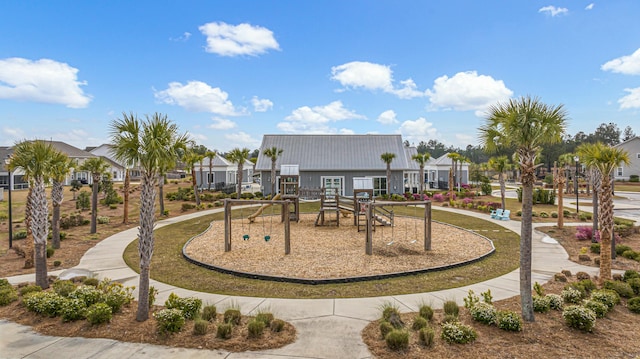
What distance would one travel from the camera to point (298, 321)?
23.2 ft

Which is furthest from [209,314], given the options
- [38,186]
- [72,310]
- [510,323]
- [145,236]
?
[38,186]

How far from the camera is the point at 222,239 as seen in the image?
15906 mm

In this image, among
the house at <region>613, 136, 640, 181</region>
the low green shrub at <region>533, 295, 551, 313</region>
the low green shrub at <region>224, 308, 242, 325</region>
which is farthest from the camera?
the house at <region>613, 136, 640, 181</region>

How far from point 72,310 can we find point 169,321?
2.47 meters

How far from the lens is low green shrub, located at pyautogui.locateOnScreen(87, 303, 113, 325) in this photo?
673cm

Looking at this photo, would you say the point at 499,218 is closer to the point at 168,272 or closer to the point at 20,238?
the point at 168,272

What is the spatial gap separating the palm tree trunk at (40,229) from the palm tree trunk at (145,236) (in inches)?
166

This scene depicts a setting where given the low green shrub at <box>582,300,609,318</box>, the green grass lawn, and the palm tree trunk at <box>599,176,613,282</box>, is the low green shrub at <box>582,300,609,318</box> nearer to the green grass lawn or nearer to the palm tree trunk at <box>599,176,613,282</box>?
the palm tree trunk at <box>599,176,613,282</box>

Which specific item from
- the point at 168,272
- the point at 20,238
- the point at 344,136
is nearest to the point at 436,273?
the point at 168,272

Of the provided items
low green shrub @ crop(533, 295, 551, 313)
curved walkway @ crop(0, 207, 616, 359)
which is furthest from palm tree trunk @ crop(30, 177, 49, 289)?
low green shrub @ crop(533, 295, 551, 313)

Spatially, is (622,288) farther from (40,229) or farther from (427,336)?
(40,229)

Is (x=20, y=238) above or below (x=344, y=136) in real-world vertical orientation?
below

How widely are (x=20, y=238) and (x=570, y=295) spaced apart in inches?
890

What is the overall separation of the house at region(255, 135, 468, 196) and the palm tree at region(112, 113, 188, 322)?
27432 millimetres
